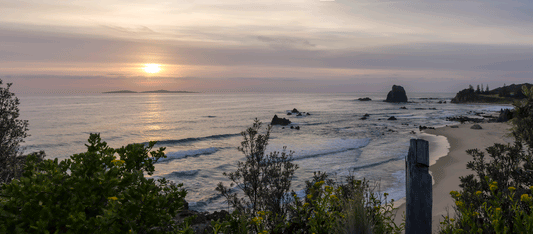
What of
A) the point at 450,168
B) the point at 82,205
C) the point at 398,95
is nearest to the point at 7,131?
the point at 82,205

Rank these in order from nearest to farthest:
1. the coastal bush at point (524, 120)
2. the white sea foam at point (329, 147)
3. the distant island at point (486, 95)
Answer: the coastal bush at point (524, 120) < the white sea foam at point (329, 147) < the distant island at point (486, 95)

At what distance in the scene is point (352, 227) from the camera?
12.6ft

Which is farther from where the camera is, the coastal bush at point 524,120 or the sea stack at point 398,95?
the sea stack at point 398,95

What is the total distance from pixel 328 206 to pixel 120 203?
10.0 feet

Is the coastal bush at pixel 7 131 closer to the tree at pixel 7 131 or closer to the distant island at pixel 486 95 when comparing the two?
the tree at pixel 7 131

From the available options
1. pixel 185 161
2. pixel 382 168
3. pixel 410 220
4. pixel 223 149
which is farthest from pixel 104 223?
pixel 223 149

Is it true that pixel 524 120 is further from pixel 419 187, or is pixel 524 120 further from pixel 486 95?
pixel 486 95

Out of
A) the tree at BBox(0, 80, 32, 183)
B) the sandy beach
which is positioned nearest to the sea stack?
the sandy beach

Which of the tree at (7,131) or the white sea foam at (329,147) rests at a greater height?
the tree at (7,131)

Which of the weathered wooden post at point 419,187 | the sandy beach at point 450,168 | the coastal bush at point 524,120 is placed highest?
the coastal bush at point 524,120

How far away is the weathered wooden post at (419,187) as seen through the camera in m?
4.16

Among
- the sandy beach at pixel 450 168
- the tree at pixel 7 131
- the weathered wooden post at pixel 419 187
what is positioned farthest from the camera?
the sandy beach at pixel 450 168

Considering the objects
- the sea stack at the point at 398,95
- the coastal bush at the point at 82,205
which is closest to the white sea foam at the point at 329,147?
the coastal bush at the point at 82,205

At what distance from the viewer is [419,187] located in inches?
166
